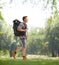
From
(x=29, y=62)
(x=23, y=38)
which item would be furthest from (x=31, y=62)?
(x=23, y=38)

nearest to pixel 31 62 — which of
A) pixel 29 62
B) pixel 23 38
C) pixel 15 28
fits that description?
pixel 29 62

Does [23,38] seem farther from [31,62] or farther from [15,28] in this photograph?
[31,62]

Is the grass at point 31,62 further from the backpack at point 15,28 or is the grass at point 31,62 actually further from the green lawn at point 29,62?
the backpack at point 15,28

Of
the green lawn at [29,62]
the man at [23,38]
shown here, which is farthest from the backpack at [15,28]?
the green lawn at [29,62]

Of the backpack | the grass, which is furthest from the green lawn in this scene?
the backpack

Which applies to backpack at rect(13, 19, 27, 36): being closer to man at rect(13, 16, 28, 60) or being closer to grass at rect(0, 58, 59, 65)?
Result: man at rect(13, 16, 28, 60)

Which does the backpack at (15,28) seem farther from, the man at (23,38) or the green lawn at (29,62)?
the green lawn at (29,62)

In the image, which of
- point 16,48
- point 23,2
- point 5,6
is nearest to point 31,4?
point 23,2

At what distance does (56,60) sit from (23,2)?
67cm

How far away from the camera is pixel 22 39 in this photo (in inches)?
114

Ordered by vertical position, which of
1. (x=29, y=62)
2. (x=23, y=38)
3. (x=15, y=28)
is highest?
(x=15, y=28)

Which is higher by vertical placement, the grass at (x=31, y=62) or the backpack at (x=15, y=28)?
the backpack at (x=15, y=28)

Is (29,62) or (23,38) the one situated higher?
(23,38)

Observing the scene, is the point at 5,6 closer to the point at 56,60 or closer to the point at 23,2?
the point at 23,2
